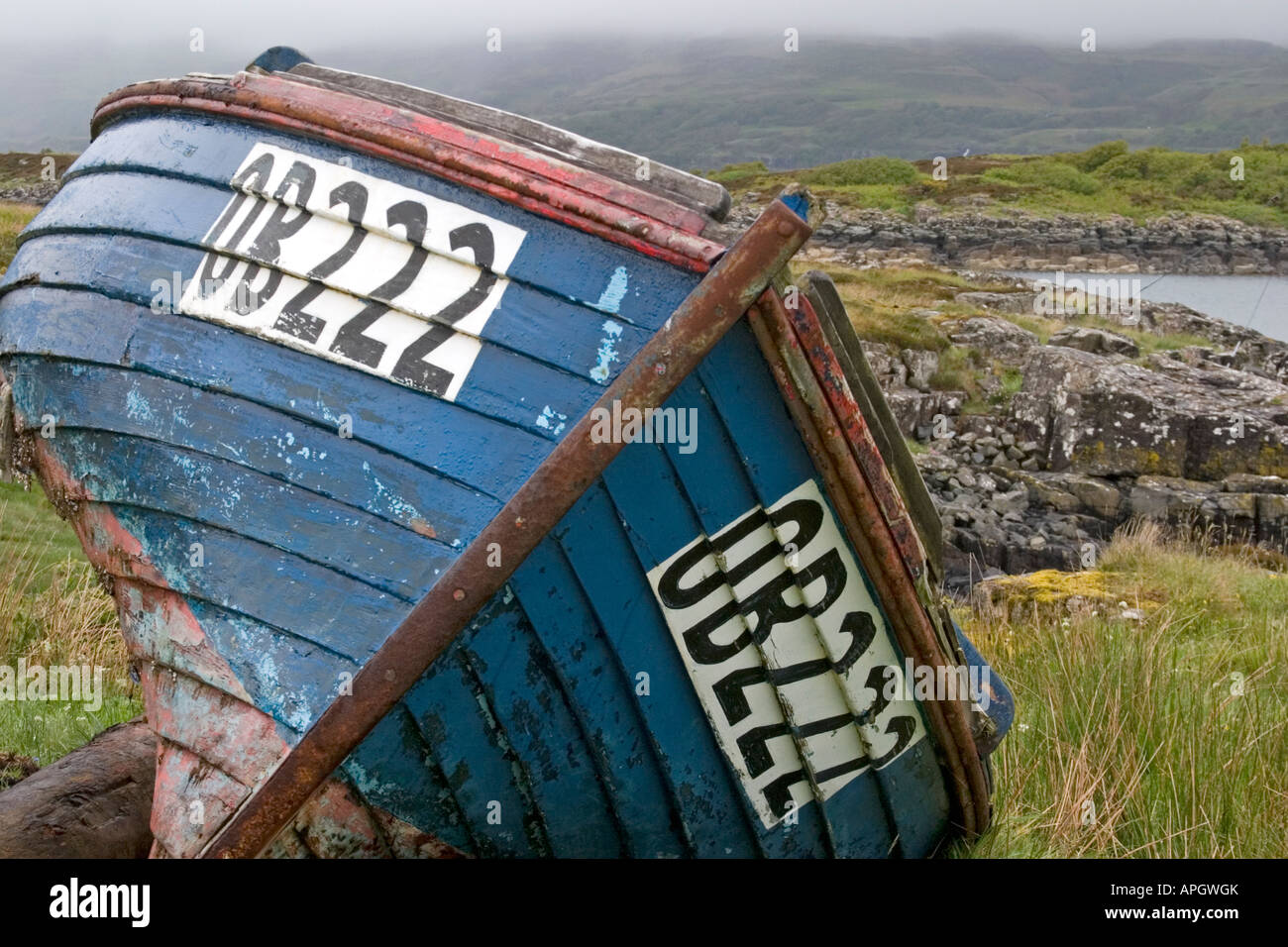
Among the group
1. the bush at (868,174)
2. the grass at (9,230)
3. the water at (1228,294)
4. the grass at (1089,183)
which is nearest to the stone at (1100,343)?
the grass at (9,230)

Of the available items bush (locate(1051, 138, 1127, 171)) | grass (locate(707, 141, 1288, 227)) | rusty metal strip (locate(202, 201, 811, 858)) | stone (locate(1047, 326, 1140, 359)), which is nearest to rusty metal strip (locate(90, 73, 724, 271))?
rusty metal strip (locate(202, 201, 811, 858))

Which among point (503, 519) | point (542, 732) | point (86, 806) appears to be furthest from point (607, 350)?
point (86, 806)

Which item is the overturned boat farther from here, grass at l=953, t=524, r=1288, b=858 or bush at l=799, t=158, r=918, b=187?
bush at l=799, t=158, r=918, b=187

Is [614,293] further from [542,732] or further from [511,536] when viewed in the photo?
[542,732]

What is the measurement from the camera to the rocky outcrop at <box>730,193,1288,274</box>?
51.7 metres

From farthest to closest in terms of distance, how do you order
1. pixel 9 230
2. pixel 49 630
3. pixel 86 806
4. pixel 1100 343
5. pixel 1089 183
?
pixel 1089 183
pixel 1100 343
pixel 9 230
pixel 49 630
pixel 86 806

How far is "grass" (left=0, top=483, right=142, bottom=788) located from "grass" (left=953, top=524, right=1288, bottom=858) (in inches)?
156

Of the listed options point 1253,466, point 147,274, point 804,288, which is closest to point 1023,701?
point 804,288

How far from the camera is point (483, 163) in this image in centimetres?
302

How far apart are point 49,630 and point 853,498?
5531 mm

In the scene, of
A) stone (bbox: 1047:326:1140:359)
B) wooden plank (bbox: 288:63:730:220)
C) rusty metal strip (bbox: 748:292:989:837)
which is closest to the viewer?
rusty metal strip (bbox: 748:292:989:837)

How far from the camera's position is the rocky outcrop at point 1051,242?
51709mm

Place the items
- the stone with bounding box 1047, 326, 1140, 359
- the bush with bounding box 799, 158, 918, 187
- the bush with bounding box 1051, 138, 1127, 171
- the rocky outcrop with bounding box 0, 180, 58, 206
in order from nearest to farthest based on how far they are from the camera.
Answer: the stone with bounding box 1047, 326, 1140, 359
the rocky outcrop with bounding box 0, 180, 58, 206
the bush with bounding box 799, 158, 918, 187
the bush with bounding box 1051, 138, 1127, 171

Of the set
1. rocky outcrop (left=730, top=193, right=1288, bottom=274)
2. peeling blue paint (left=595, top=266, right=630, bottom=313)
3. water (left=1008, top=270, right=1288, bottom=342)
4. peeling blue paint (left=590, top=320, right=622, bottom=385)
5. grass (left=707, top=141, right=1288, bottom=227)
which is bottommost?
water (left=1008, top=270, right=1288, bottom=342)
